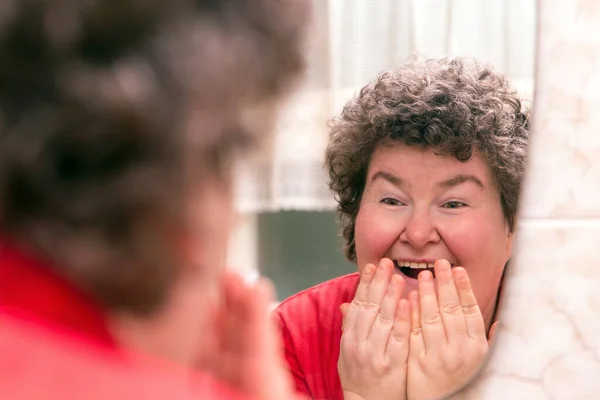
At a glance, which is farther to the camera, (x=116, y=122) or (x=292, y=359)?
(x=292, y=359)

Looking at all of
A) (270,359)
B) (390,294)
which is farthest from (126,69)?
(390,294)

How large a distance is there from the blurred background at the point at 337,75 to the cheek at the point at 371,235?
2 centimetres

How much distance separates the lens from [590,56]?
612mm

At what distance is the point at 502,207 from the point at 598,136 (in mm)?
110

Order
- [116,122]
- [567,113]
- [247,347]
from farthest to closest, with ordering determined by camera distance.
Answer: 1. [567,113]
2. [247,347]
3. [116,122]

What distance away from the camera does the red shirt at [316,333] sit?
649 mm

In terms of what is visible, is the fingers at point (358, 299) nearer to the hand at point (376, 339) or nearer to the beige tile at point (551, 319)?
the hand at point (376, 339)

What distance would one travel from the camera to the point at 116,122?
0.28 meters

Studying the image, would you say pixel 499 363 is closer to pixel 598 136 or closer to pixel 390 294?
pixel 390 294

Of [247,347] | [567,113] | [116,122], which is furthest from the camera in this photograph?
[567,113]

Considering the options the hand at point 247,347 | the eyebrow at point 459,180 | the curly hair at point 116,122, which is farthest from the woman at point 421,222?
the curly hair at point 116,122

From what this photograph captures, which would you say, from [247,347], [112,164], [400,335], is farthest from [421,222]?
[112,164]

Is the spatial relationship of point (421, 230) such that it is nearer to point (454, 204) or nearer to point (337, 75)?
point (454, 204)

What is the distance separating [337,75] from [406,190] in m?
0.13
